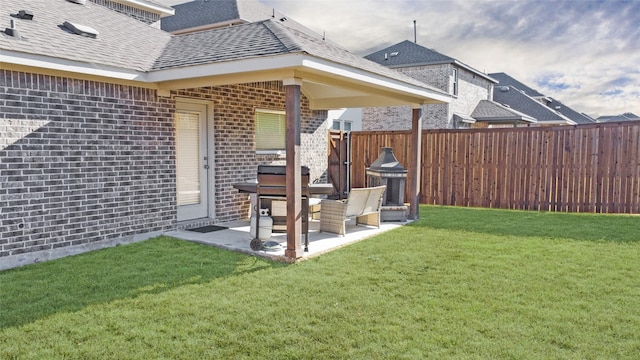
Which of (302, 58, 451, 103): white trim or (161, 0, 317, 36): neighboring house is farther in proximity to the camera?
(161, 0, 317, 36): neighboring house

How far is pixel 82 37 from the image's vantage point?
274 inches

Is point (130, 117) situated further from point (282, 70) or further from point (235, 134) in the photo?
point (282, 70)

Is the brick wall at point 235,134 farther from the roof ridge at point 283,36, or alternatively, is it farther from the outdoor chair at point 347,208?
the outdoor chair at point 347,208

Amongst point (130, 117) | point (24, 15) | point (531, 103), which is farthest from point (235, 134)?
point (531, 103)

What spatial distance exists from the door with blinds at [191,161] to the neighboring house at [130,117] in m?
0.02

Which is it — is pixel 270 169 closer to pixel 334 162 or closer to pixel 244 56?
pixel 244 56

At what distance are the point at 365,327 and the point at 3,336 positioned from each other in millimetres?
3096

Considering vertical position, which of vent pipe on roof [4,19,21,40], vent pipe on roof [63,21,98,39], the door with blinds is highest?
vent pipe on roof [63,21,98,39]

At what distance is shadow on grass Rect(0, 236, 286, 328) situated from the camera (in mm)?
4406

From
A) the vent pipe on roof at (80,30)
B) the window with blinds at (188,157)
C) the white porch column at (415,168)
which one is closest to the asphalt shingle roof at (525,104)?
the white porch column at (415,168)

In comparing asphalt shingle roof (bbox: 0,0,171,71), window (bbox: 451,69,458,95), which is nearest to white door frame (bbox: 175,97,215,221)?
asphalt shingle roof (bbox: 0,0,171,71)

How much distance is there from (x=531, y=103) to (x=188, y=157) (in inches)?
982

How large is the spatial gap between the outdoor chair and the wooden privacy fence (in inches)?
178

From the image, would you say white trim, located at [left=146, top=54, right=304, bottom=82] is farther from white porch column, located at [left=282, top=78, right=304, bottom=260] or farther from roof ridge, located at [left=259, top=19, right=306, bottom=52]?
white porch column, located at [left=282, top=78, right=304, bottom=260]
